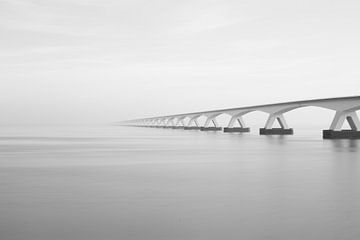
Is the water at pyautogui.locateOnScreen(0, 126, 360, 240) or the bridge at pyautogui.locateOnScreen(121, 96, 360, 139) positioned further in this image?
the bridge at pyautogui.locateOnScreen(121, 96, 360, 139)

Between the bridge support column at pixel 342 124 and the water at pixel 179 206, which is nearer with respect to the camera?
the water at pixel 179 206

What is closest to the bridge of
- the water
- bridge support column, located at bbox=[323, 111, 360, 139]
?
bridge support column, located at bbox=[323, 111, 360, 139]

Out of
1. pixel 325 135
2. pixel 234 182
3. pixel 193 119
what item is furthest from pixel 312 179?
pixel 193 119

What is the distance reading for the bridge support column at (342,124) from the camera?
56.0 metres

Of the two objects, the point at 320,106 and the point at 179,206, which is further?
the point at 320,106

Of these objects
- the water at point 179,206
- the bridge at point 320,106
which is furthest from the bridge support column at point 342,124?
the water at point 179,206

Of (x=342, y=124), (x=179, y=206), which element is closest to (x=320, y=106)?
(x=342, y=124)

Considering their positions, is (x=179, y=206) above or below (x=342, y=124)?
below

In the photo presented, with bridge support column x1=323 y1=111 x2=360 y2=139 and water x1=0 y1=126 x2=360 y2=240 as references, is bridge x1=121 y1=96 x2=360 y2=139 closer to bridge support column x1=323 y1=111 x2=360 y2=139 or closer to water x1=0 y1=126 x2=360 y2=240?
bridge support column x1=323 y1=111 x2=360 y2=139

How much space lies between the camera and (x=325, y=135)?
5781 centimetres

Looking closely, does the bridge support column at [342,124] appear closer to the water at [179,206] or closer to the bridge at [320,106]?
the bridge at [320,106]

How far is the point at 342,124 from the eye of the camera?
5681 cm

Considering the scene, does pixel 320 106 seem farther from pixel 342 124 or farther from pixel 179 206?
pixel 179 206

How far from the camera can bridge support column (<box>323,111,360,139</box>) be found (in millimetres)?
56031
